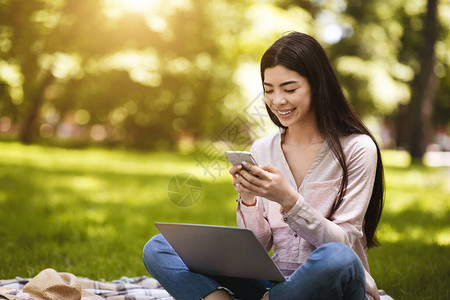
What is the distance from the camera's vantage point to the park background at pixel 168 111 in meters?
4.45

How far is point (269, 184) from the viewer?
189cm

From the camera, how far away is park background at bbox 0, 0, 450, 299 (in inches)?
175

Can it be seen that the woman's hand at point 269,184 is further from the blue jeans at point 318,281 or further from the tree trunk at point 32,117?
the tree trunk at point 32,117

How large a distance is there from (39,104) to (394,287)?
13219mm

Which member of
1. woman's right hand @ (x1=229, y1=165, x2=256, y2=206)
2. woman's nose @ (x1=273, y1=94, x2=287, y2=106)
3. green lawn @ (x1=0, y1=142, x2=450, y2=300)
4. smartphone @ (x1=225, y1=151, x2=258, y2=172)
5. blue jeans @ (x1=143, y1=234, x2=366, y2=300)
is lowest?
green lawn @ (x1=0, y1=142, x2=450, y2=300)

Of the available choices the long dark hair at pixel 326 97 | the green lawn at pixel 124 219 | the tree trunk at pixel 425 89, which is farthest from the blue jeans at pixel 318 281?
the tree trunk at pixel 425 89

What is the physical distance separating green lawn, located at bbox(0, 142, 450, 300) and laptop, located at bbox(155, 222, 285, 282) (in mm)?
1521

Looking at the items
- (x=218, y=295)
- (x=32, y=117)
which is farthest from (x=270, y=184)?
(x=32, y=117)

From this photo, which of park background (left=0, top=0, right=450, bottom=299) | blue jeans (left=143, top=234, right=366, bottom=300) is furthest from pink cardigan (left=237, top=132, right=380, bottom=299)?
park background (left=0, top=0, right=450, bottom=299)

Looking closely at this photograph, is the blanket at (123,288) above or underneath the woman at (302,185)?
underneath

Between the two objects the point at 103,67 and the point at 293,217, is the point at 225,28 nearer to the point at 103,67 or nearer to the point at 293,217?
the point at 103,67

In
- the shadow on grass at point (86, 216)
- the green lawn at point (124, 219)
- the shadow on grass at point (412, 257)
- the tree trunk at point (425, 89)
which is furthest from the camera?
the tree trunk at point (425, 89)

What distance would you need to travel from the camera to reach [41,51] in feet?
32.9

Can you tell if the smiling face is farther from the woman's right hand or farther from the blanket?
the blanket
